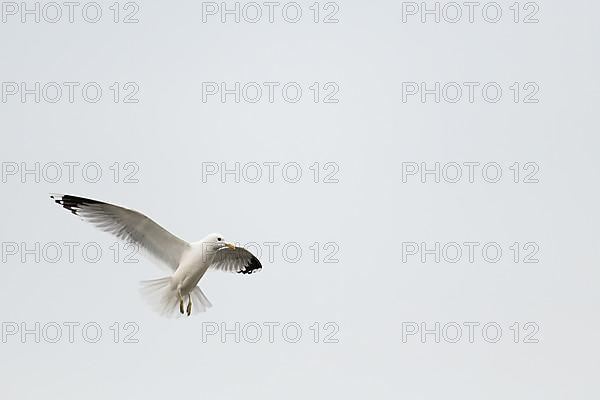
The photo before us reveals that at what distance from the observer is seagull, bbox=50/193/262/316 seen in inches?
322

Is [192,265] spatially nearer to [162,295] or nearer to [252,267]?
[162,295]

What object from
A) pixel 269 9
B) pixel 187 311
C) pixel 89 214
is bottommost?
pixel 187 311

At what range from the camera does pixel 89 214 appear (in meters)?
8.27

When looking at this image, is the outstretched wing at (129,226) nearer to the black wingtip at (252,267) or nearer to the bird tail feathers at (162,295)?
the bird tail feathers at (162,295)

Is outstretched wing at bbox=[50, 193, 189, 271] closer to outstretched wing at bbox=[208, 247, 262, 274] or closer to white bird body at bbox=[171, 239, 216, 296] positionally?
white bird body at bbox=[171, 239, 216, 296]

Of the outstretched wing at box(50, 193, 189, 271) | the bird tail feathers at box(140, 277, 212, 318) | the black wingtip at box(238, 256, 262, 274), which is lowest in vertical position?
the bird tail feathers at box(140, 277, 212, 318)

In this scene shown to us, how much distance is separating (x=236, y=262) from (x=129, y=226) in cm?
97

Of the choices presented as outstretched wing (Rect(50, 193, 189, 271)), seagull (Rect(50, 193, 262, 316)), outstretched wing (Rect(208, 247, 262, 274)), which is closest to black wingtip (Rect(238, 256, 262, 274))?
outstretched wing (Rect(208, 247, 262, 274))

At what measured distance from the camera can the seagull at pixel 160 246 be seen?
817 centimetres

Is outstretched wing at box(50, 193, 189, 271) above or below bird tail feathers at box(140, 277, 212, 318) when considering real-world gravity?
above

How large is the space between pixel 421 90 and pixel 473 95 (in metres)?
0.49

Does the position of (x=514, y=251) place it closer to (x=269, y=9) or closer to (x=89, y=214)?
(x=269, y=9)

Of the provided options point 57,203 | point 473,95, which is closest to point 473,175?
point 473,95

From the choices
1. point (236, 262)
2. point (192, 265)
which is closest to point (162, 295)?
point (192, 265)
